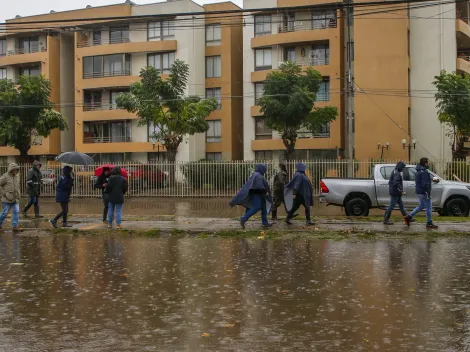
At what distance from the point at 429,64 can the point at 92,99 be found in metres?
24.8

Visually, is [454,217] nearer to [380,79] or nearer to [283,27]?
[380,79]

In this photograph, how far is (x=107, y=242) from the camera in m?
12.9

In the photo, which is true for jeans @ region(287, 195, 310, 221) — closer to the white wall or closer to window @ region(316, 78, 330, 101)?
the white wall

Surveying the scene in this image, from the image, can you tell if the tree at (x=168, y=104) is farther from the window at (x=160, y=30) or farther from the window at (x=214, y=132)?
the window at (x=160, y=30)

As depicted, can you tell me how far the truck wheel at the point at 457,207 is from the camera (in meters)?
17.5

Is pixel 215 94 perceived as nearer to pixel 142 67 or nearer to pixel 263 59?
pixel 263 59

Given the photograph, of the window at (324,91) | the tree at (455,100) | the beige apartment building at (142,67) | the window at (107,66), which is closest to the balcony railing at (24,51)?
the beige apartment building at (142,67)

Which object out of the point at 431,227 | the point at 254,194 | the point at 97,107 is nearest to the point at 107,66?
the point at 97,107

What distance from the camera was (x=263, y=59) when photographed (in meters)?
41.7

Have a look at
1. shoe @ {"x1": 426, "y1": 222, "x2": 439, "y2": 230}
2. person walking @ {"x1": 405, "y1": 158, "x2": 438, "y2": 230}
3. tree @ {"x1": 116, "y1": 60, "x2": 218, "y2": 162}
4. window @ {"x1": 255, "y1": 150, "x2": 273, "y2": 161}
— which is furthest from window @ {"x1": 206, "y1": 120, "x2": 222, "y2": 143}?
shoe @ {"x1": 426, "y1": 222, "x2": 439, "y2": 230}

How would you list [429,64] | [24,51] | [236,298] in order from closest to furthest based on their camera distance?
[236,298]
[429,64]
[24,51]

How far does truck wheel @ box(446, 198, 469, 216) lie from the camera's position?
687 inches

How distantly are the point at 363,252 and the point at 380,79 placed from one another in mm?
27878

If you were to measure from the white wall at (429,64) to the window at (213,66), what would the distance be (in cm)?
1400
